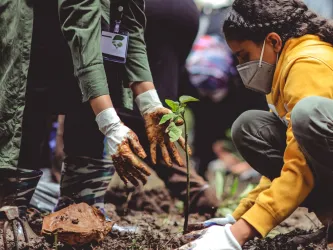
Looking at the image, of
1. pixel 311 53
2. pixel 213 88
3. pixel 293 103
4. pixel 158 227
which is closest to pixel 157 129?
pixel 293 103

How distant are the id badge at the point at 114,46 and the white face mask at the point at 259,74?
1.74 ft

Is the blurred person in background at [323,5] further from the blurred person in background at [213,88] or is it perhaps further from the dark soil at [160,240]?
the dark soil at [160,240]

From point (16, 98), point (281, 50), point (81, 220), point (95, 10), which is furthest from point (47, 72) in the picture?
point (281, 50)

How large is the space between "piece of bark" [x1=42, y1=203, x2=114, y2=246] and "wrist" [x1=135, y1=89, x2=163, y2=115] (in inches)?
19.8

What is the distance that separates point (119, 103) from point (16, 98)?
52 cm

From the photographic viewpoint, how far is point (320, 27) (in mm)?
2467

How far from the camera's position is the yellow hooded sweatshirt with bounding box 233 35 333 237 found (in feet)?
7.03

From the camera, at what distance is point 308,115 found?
2186 millimetres

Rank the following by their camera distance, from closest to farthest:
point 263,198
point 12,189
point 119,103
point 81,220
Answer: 1. point 263,198
2. point 81,220
3. point 12,189
4. point 119,103

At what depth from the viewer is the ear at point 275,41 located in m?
2.46

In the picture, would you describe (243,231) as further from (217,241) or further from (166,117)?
(166,117)

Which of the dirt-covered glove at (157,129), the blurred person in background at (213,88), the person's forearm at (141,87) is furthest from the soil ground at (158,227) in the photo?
the blurred person in background at (213,88)

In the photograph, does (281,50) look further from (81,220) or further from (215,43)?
(215,43)

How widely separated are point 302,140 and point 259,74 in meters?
0.43
